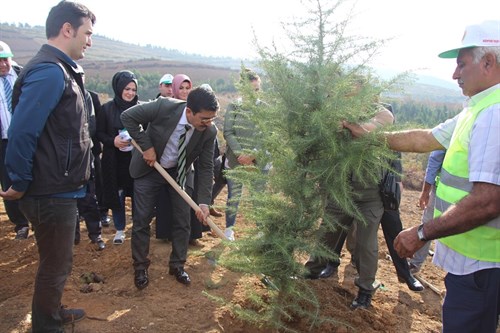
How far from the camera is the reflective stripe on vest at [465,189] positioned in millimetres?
2135

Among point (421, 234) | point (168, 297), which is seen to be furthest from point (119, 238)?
point (421, 234)

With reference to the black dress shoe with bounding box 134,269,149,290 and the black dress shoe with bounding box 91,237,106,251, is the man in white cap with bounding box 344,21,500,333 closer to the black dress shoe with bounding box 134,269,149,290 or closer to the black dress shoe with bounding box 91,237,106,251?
the black dress shoe with bounding box 134,269,149,290

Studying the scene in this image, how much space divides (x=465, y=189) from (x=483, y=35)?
81 centimetres

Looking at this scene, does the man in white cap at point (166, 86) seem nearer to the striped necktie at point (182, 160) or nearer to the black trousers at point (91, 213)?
the black trousers at point (91, 213)

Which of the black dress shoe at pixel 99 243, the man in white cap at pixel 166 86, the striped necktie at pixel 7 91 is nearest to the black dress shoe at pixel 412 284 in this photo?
the black dress shoe at pixel 99 243

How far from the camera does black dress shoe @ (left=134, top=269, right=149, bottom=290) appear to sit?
156 inches

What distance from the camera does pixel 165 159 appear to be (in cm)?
404

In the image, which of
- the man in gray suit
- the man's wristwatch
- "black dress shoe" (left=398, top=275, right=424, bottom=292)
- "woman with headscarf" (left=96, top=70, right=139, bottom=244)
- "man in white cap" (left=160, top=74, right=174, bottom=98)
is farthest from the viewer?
"man in white cap" (left=160, top=74, right=174, bottom=98)

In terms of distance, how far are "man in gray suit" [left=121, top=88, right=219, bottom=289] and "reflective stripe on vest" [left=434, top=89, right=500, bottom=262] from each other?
2.12 meters

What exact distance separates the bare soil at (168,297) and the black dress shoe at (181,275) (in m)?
0.05

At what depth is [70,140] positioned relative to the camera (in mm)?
2793

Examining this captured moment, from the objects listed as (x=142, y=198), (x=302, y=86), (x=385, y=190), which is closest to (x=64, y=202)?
(x=142, y=198)

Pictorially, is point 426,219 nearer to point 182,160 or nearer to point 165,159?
point 182,160

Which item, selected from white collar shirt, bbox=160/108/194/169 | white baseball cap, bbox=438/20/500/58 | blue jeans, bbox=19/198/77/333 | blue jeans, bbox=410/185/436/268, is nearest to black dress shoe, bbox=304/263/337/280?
blue jeans, bbox=410/185/436/268
